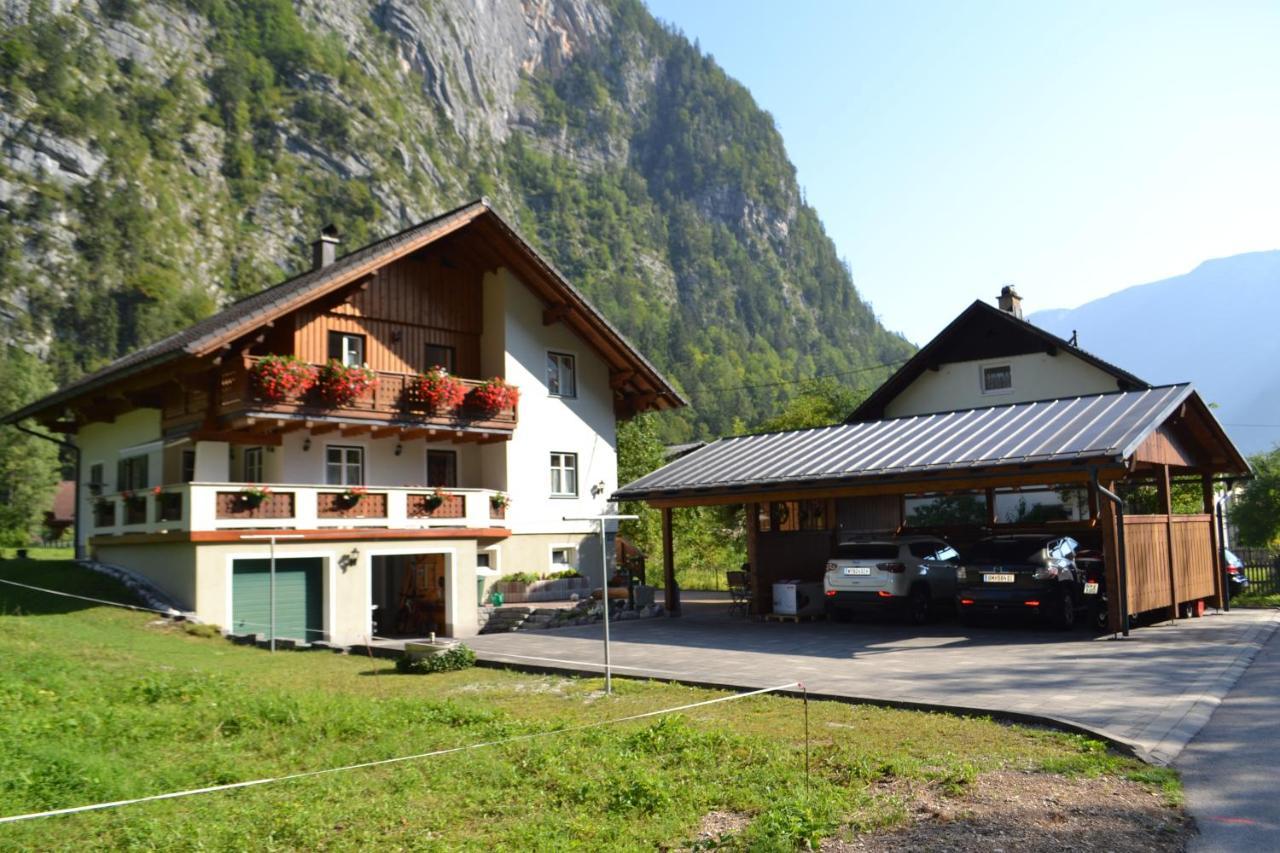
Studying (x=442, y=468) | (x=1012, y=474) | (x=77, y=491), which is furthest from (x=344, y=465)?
(x=1012, y=474)

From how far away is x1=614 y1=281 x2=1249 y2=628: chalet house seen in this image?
55.6ft

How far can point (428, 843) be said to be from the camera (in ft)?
20.6

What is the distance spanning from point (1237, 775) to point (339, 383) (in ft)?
66.8

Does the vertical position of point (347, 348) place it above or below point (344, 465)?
above

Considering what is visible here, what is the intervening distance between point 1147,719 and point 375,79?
137181 mm

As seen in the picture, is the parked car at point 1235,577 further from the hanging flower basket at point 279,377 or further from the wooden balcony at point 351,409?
the hanging flower basket at point 279,377

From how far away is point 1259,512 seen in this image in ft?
107

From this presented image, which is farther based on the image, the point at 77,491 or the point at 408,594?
the point at 77,491

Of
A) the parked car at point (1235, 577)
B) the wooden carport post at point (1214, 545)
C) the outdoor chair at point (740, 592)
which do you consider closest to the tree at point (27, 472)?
the outdoor chair at point (740, 592)

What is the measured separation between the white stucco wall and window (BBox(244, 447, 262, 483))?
18700mm

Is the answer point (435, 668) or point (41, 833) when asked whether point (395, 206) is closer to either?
point (435, 668)

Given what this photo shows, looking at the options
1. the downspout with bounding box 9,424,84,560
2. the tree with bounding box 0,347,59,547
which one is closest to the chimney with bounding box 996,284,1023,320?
the downspout with bounding box 9,424,84,560

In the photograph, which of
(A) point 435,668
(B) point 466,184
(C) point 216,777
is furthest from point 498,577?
(B) point 466,184

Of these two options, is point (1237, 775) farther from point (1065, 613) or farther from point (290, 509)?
point (290, 509)
